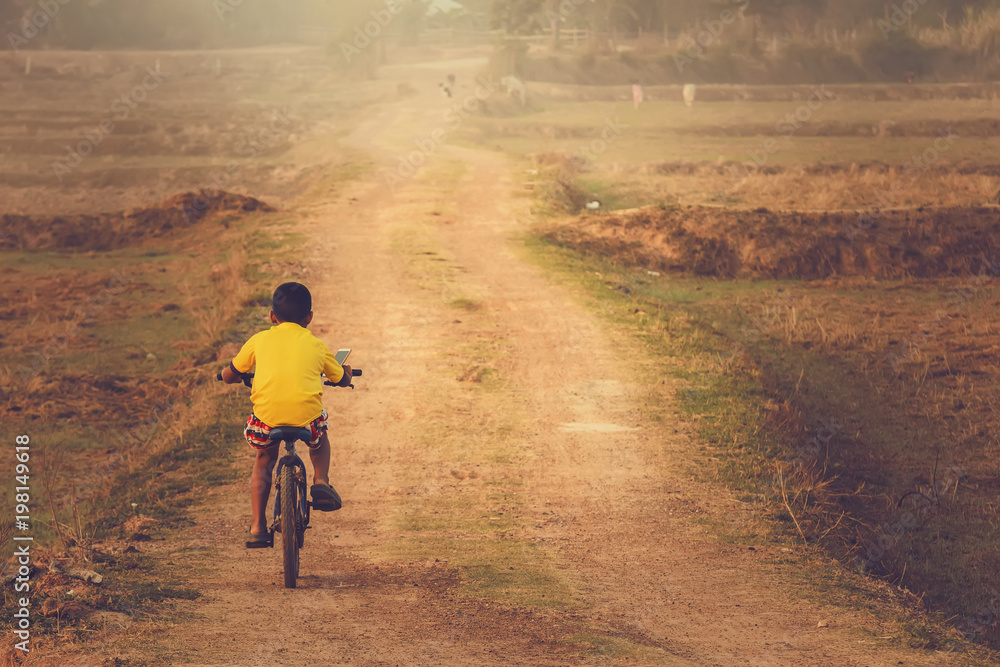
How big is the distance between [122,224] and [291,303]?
23.3 meters

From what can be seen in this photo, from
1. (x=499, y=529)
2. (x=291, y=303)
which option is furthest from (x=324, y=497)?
(x=499, y=529)

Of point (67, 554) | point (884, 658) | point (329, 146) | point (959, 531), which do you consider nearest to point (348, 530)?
point (67, 554)

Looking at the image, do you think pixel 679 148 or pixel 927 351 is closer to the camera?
pixel 927 351

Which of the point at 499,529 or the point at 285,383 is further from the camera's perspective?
the point at 499,529

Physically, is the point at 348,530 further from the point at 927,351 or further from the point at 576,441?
the point at 927,351

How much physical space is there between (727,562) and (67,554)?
5396 millimetres

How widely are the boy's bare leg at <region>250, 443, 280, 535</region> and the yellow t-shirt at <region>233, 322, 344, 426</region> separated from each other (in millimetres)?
300

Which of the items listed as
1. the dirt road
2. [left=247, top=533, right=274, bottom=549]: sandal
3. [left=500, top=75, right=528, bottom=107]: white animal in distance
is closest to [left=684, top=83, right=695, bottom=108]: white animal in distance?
[left=500, top=75, right=528, bottom=107]: white animal in distance

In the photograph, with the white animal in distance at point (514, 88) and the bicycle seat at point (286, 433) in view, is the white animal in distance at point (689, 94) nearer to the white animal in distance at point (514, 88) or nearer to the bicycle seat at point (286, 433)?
the white animal in distance at point (514, 88)

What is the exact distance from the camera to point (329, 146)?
3919 cm

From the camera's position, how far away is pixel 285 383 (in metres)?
6.70

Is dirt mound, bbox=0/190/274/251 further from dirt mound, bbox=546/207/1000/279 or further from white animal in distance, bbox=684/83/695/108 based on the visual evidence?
white animal in distance, bbox=684/83/695/108

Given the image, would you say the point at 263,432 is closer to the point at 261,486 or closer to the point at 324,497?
the point at 261,486

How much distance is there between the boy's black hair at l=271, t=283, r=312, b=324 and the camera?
22.2 feet
